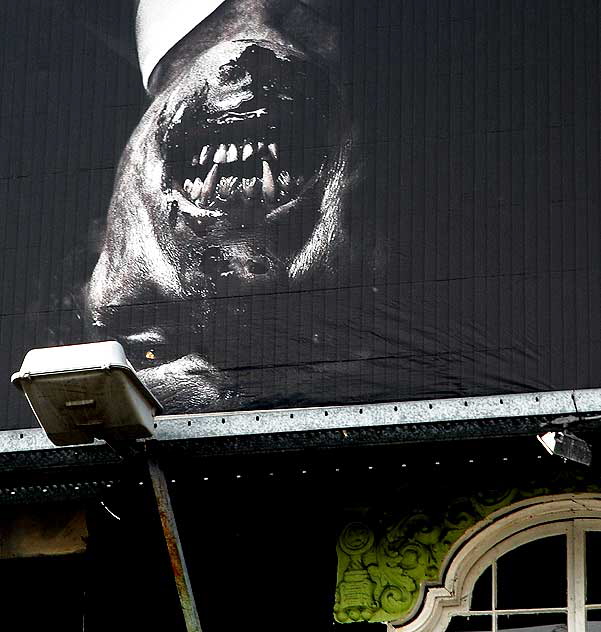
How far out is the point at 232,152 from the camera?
1447cm

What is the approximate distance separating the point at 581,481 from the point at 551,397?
4.11 feet

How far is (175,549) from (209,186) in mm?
3104

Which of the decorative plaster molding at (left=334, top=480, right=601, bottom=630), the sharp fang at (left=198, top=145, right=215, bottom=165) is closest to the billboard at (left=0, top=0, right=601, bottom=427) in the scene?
the sharp fang at (left=198, top=145, right=215, bottom=165)

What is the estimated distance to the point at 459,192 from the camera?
1376 cm

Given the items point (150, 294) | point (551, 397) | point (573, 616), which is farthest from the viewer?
point (150, 294)

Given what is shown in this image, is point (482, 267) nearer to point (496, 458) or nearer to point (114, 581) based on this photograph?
point (496, 458)

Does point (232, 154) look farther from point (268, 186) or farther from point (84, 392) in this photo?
point (84, 392)

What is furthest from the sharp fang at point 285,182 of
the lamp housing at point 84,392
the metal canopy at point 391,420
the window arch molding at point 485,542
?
the window arch molding at point 485,542

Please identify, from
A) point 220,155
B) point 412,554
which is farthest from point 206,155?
point 412,554

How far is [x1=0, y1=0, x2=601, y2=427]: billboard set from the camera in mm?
13414

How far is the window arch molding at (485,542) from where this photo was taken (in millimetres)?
13516

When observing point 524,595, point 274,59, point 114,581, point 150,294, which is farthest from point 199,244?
point 524,595

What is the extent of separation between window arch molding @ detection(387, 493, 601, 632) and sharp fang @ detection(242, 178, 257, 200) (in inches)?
123

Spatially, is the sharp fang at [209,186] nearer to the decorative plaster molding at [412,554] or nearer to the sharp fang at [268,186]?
the sharp fang at [268,186]
